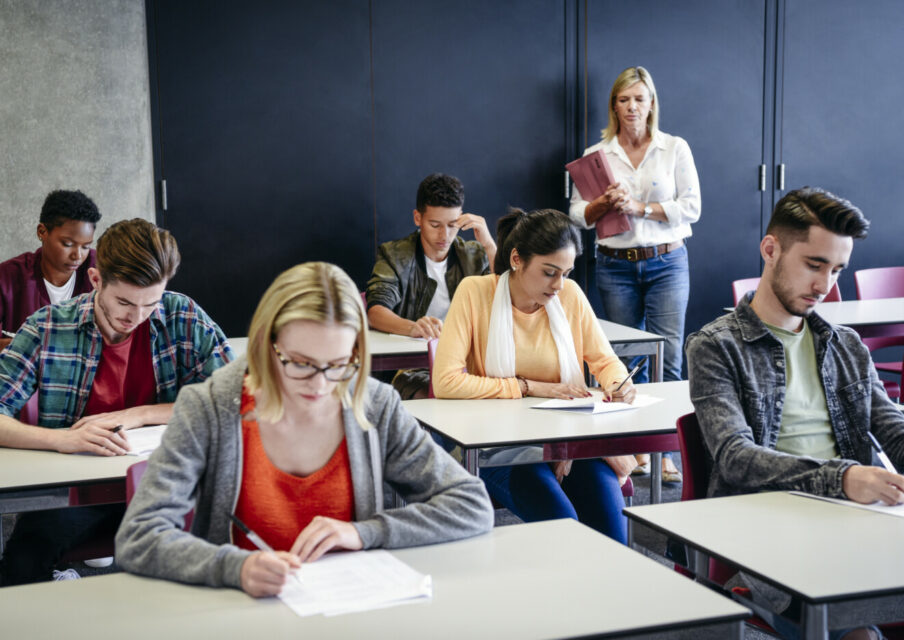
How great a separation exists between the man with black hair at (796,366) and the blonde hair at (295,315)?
917 mm

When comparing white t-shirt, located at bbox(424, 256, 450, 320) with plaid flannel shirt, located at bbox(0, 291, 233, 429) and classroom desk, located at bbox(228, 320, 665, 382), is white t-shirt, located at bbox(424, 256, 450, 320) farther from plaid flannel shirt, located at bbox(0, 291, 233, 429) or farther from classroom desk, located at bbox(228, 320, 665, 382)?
plaid flannel shirt, located at bbox(0, 291, 233, 429)

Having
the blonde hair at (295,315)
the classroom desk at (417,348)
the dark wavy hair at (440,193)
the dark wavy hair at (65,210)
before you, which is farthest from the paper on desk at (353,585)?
the dark wavy hair at (440,193)

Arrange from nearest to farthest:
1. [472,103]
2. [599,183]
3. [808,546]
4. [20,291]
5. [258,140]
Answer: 1. [808,546]
2. [20,291]
3. [599,183]
4. [258,140]
5. [472,103]

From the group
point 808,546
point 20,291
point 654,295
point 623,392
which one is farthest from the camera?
point 654,295

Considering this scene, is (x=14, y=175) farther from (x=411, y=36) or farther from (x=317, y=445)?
(x=317, y=445)

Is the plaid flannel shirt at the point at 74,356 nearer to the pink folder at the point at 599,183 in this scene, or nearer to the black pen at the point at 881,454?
the black pen at the point at 881,454

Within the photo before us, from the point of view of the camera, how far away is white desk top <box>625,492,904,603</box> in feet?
4.86

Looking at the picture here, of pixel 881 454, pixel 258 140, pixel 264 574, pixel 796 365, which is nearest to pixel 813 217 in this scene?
pixel 796 365

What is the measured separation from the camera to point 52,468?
214 cm

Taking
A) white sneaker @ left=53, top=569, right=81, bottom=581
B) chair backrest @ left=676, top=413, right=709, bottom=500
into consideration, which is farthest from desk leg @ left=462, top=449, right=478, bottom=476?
white sneaker @ left=53, top=569, right=81, bottom=581

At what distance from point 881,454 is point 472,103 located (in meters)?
3.70

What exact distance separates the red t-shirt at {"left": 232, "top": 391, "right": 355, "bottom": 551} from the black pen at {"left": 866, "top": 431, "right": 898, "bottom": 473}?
1.26 metres

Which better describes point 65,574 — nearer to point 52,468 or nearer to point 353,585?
point 52,468

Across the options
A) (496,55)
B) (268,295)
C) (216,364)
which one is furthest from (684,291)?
(268,295)
